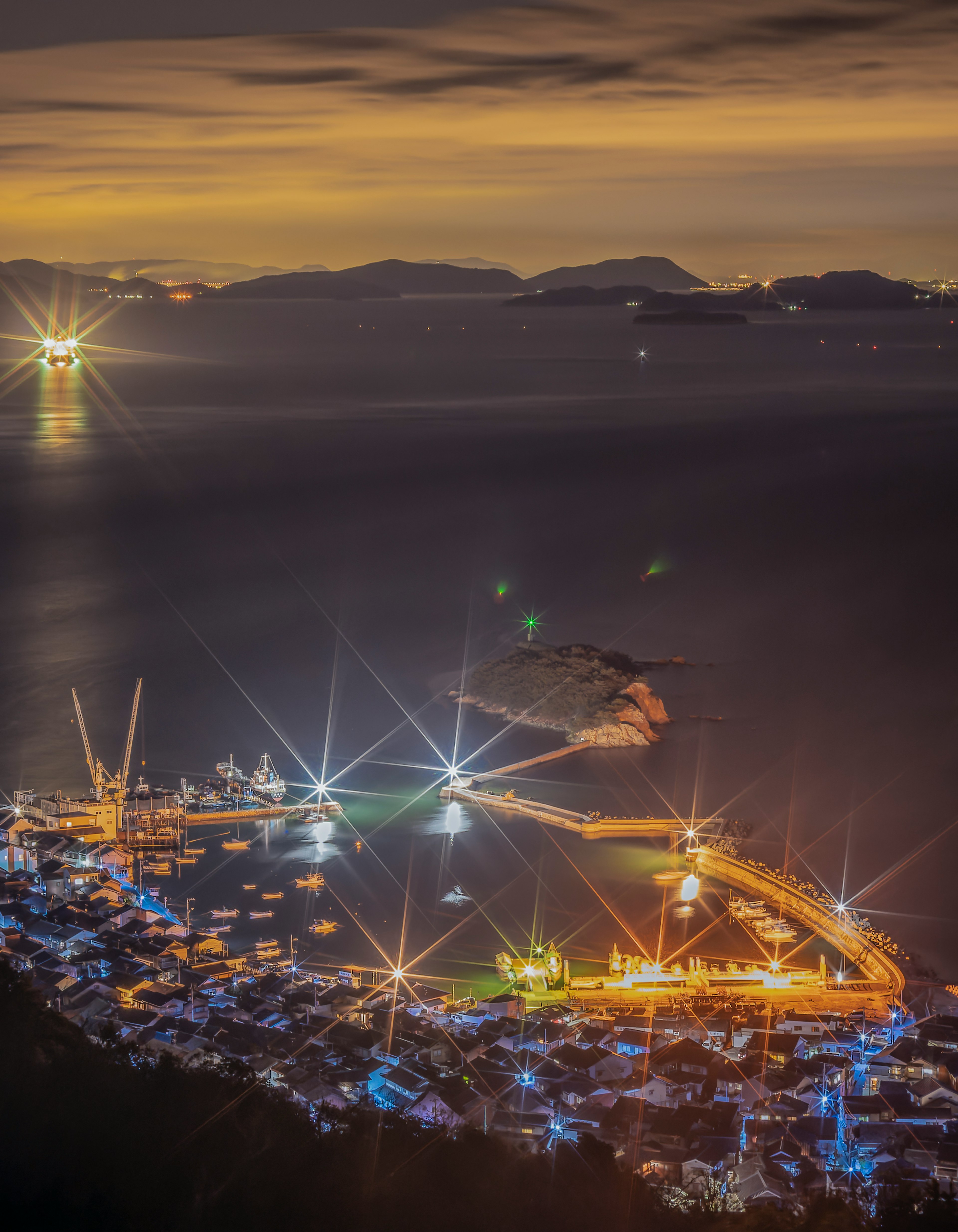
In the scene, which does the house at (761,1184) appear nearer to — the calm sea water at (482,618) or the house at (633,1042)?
the house at (633,1042)

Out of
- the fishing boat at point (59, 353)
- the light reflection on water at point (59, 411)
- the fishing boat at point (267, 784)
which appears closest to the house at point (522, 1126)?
the fishing boat at point (267, 784)

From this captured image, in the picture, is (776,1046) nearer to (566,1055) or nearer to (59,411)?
(566,1055)

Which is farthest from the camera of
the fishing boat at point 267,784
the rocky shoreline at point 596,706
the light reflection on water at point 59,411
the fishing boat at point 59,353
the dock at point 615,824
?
the fishing boat at point 59,353

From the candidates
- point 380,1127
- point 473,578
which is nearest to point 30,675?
point 473,578

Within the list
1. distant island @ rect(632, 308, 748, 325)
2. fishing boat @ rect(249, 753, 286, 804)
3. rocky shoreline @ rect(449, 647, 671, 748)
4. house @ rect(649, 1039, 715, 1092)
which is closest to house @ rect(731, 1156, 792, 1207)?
house @ rect(649, 1039, 715, 1092)

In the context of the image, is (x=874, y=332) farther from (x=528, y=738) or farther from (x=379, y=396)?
(x=528, y=738)

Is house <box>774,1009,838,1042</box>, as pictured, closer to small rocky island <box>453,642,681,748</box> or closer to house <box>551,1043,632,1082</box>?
house <box>551,1043,632,1082</box>
